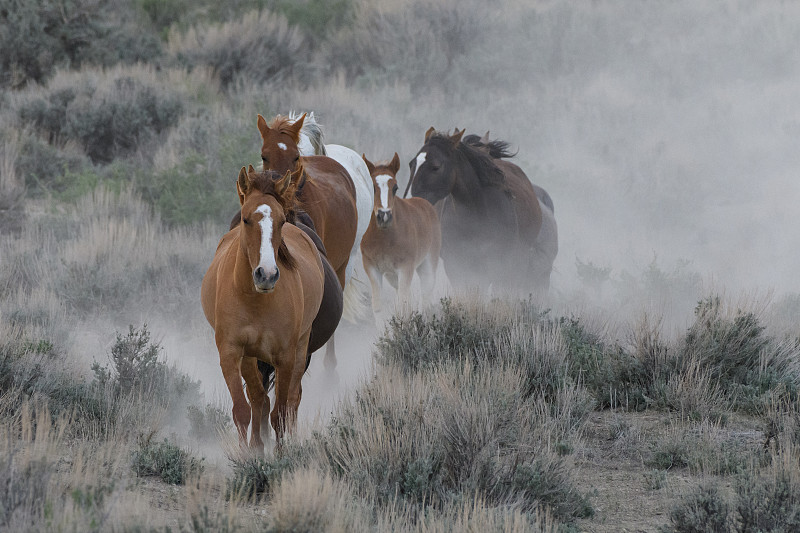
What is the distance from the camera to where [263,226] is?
5.03 m

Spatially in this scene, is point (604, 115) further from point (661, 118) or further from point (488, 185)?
point (488, 185)

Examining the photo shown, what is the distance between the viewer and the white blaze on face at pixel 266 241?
4.87 m

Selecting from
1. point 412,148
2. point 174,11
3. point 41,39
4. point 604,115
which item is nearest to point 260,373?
point 412,148

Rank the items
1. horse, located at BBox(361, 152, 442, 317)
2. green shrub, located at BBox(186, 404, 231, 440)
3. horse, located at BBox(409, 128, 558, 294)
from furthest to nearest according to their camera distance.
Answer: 1. horse, located at BBox(361, 152, 442, 317)
2. horse, located at BBox(409, 128, 558, 294)
3. green shrub, located at BBox(186, 404, 231, 440)

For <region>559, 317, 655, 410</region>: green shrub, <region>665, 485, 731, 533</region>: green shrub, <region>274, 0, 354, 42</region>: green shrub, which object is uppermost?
<region>274, 0, 354, 42</region>: green shrub

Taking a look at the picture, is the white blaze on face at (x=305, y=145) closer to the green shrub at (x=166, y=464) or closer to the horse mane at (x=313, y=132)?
the horse mane at (x=313, y=132)

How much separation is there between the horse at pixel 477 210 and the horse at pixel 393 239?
44cm

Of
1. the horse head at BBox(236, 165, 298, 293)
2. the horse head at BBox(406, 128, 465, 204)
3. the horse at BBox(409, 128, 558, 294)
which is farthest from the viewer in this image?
the horse at BBox(409, 128, 558, 294)

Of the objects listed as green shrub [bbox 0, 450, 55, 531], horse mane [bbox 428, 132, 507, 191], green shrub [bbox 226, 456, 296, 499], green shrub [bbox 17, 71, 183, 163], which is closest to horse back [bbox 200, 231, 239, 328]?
green shrub [bbox 226, 456, 296, 499]

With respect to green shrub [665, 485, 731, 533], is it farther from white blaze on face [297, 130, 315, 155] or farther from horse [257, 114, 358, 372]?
white blaze on face [297, 130, 315, 155]

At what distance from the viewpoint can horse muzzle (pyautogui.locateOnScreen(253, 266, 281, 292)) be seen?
483cm

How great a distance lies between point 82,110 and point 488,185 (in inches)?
396

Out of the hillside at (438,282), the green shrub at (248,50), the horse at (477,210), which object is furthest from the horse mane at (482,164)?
the green shrub at (248,50)

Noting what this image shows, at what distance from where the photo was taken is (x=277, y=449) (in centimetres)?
534
